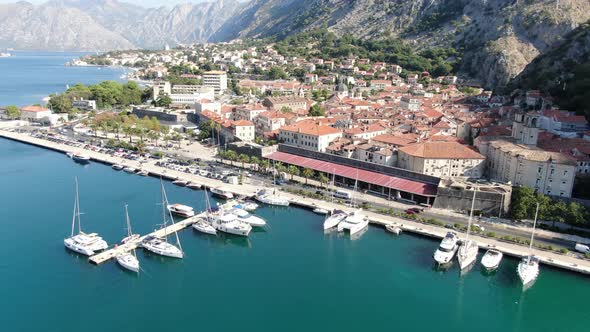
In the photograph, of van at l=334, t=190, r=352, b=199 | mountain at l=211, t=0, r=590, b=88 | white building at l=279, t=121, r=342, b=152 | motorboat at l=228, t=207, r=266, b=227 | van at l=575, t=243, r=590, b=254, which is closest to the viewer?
van at l=575, t=243, r=590, b=254

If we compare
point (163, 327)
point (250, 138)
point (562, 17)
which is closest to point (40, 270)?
point (163, 327)

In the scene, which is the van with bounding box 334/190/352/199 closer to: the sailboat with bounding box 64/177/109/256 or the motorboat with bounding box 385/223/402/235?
the motorboat with bounding box 385/223/402/235

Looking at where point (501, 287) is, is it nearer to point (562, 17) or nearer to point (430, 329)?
point (430, 329)

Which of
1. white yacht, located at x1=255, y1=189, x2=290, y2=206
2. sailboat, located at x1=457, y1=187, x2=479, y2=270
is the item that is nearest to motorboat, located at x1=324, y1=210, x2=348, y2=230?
white yacht, located at x1=255, y1=189, x2=290, y2=206

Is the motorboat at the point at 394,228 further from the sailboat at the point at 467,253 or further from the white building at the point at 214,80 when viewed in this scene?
the white building at the point at 214,80

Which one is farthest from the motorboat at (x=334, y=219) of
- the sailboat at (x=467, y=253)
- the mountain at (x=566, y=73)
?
the mountain at (x=566, y=73)
